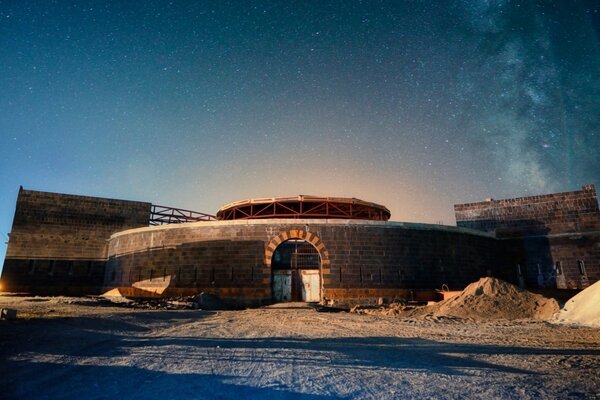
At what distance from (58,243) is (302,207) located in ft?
60.8

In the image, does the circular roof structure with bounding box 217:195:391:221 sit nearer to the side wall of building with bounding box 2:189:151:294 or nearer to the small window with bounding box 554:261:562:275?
the side wall of building with bounding box 2:189:151:294

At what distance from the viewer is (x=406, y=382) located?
12.4 feet

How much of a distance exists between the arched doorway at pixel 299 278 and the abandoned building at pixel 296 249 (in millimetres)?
54

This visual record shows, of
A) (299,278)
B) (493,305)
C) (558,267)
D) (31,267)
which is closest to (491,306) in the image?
(493,305)

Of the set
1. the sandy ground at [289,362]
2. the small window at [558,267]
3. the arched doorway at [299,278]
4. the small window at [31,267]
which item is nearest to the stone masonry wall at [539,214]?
the small window at [558,267]

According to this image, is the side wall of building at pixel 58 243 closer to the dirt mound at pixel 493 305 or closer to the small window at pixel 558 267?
the dirt mound at pixel 493 305

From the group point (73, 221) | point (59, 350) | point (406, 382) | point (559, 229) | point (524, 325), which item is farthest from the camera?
point (73, 221)

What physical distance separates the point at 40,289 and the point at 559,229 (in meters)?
36.5

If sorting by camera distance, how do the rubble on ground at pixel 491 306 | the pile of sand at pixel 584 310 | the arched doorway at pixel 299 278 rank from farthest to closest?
the arched doorway at pixel 299 278
the rubble on ground at pixel 491 306
the pile of sand at pixel 584 310

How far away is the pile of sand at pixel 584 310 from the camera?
8.64 metres

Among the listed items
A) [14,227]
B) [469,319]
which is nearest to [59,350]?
[469,319]

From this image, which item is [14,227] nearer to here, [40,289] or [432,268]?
[40,289]

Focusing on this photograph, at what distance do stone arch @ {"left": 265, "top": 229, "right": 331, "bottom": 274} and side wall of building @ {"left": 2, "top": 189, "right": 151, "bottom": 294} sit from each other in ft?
52.3

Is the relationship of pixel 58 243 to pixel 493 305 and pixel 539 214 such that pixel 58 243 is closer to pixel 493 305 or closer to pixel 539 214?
pixel 493 305
